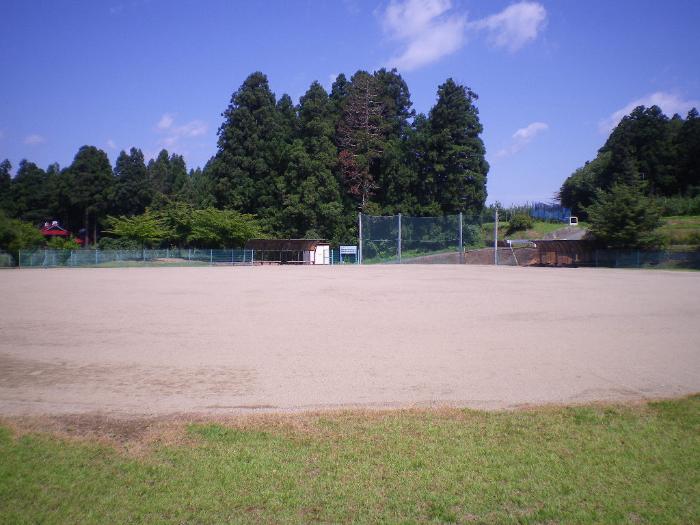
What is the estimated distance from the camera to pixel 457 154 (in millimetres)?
61250

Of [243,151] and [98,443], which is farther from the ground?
[243,151]

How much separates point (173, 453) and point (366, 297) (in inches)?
571

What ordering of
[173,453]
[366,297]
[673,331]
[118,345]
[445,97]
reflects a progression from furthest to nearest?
[445,97] → [366,297] → [673,331] → [118,345] → [173,453]

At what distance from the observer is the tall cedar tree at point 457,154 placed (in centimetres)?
6150

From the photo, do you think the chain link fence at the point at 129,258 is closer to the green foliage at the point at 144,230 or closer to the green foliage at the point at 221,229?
the green foliage at the point at 221,229

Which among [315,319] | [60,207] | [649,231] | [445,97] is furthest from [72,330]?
[60,207]

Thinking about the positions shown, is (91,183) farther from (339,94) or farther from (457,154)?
(457,154)

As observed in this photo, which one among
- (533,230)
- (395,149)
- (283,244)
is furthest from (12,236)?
(533,230)

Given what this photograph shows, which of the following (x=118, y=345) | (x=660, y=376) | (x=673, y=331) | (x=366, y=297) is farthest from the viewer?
(x=366, y=297)

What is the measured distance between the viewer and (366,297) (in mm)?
19391

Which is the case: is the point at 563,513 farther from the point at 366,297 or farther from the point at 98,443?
the point at 366,297

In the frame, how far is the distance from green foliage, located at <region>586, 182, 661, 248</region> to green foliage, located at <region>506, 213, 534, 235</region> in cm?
1508

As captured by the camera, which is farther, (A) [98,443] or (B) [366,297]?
(B) [366,297]

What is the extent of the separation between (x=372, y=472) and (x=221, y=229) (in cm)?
5849
